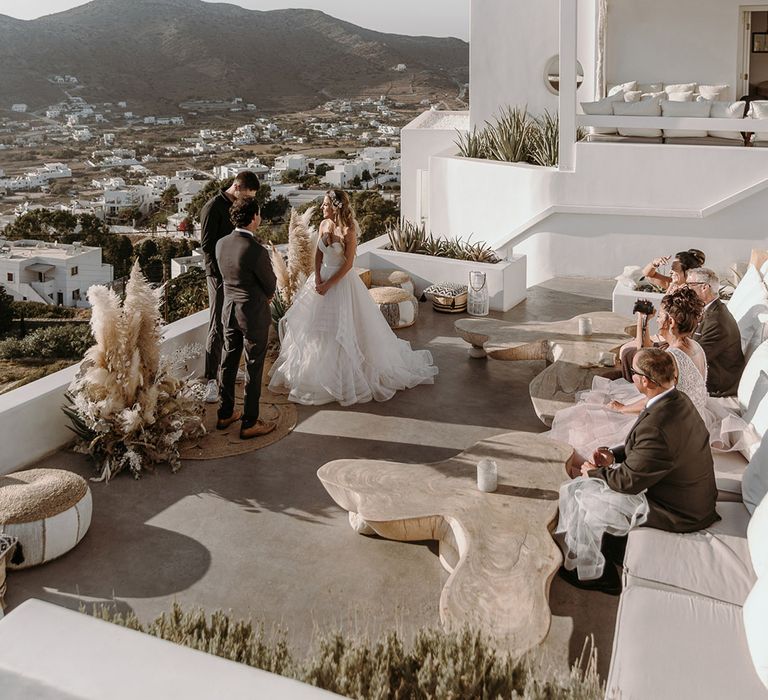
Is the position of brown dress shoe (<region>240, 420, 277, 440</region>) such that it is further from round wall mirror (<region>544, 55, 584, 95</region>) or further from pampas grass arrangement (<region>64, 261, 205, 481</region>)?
round wall mirror (<region>544, 55, 584, 95</region>)

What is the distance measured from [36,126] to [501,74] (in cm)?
3829

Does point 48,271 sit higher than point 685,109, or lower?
lower

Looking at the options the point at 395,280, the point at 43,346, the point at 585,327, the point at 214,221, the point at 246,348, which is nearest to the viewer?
the point at 246,348

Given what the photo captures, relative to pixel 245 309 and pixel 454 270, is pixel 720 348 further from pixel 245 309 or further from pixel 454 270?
pixel 454 270

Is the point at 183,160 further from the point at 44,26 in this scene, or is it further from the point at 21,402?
the point at 21,402

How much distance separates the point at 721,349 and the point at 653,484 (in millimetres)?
2240

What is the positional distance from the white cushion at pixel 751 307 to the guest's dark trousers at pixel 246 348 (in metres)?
3.49

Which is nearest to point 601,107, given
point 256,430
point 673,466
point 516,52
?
point 516,52

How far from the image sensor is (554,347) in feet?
24.3

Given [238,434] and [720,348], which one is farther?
[238,434]

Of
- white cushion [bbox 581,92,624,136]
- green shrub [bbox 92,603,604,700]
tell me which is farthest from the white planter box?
green shrub [bbox 92,603,604,700]

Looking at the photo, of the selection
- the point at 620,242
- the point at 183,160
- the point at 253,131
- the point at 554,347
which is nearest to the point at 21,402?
the point at 554,347

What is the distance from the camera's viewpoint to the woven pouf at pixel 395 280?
1012 centimetres

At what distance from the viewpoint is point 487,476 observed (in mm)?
4785
